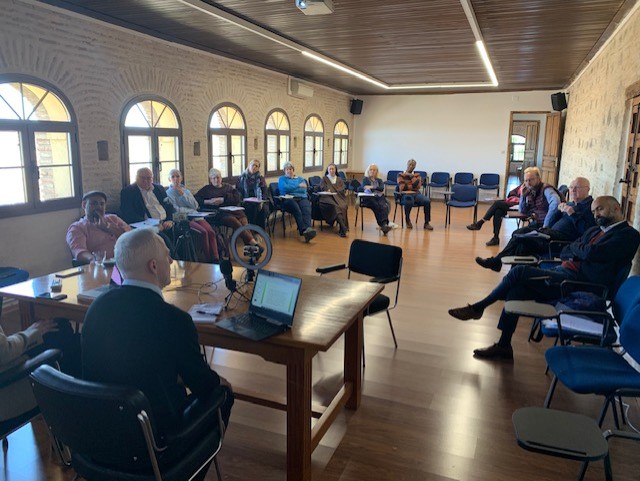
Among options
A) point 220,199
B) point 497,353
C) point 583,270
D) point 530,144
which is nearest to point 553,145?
point 530,144

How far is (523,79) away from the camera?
36.3 ft

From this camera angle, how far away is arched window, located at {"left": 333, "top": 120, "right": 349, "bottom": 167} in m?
13.6

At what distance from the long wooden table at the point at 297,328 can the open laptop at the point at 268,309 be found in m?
0.05

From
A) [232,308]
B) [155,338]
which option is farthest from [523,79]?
[155,338]

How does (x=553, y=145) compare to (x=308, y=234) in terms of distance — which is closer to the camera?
(x=308, y=234)

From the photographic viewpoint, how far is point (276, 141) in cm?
1030

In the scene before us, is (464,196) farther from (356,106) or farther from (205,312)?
(205,312)

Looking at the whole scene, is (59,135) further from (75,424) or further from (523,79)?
(523,79)

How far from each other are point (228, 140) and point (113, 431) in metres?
7.43

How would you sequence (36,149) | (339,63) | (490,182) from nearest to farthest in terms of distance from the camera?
(36,149)
(339,63)
(490,182)

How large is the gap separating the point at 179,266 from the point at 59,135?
2.97m

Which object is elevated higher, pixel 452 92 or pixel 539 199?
pixel 452 92

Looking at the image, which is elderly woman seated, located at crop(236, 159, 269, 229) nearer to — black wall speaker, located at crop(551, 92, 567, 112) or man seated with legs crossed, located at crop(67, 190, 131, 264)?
man seated with legs crossed, located at crop(67, 190, 131, 264)

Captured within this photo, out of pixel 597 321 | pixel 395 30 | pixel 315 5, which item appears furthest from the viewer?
pixel 395 30
